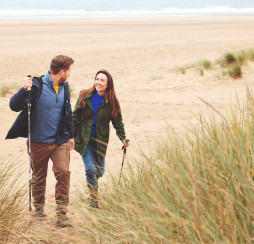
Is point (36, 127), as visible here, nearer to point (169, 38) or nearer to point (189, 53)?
point (189, 53)

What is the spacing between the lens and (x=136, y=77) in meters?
15.9

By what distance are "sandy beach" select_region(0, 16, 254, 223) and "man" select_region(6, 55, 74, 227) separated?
0.26 metres

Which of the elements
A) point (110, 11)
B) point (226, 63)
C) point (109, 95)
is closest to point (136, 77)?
point (226, 63)

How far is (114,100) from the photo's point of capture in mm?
4602

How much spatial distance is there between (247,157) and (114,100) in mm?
1911

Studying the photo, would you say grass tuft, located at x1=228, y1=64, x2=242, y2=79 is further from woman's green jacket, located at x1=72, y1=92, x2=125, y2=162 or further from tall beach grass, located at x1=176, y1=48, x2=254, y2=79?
woman's green jacket, located at x1=72, y1=92, x2=125, y2=162

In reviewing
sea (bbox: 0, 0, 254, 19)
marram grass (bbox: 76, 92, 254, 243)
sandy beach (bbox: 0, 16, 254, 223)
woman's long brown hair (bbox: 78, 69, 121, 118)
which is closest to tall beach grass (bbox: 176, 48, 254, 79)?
sandy beach (bbox: 0, 16, 254, 223)

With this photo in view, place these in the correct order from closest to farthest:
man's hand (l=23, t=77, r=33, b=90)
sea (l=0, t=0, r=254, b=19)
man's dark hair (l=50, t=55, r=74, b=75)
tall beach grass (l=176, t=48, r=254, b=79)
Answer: man's hand (l=23, t=77, r=33, b=90), man's dark hair (l=50, t=55, r=74, b=75), tall beach grass (l=176, t=48, r=254, b=79), sea (l=0, t=0, r=254, b=19)

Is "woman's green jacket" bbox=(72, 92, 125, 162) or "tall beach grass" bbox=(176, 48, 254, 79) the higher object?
"tall beach grass" bbox=(176, 48, 254, 79)

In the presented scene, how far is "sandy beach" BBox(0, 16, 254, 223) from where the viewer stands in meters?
8.14

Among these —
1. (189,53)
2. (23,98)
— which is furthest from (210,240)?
(189,53)

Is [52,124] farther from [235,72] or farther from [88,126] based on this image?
[235,72]

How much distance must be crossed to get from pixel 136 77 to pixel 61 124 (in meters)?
11.6

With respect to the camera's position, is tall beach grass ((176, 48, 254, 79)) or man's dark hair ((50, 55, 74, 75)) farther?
tall beach grass ((176, 48, 254, 79))
